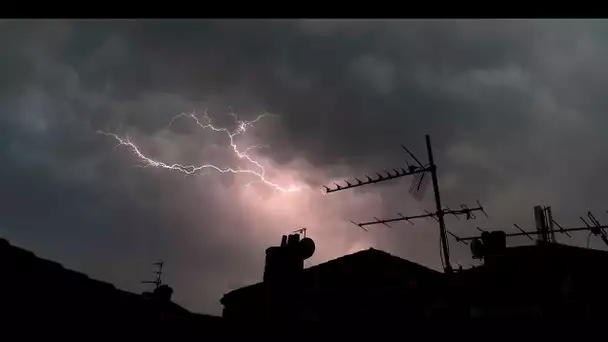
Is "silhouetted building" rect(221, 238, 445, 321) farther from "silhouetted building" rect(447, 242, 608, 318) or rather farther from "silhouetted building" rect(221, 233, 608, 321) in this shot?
"silhouetted building" rect(447, 242, 608, 318)

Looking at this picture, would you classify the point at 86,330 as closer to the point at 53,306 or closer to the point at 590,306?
the point at 53,306

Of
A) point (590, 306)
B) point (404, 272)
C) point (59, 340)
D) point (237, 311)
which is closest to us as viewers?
point (59, 340)

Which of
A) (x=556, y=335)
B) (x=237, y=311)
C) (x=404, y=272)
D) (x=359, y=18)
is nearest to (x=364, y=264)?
(x=404, y=272)

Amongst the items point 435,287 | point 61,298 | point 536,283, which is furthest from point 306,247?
point 61,298

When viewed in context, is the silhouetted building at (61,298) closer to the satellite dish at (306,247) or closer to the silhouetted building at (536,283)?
the satellite dish at (306,247)

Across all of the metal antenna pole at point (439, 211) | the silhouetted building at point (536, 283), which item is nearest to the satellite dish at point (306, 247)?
the silhouetted building at point (536, 283)

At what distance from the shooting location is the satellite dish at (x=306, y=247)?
11281mm

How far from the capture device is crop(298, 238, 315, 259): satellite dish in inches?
444

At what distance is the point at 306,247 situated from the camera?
11.6 metres

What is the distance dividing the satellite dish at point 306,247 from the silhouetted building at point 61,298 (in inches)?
254

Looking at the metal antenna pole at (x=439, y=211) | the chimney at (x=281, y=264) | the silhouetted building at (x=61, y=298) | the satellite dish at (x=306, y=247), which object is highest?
the metal antenna pole at (x=439, y=211)

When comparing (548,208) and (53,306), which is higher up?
(548,208)

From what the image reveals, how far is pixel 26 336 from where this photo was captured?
11.7 feet
